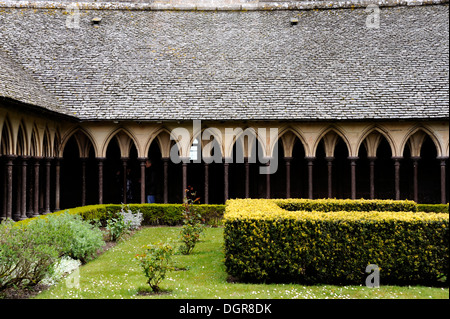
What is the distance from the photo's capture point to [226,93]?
18.5 m

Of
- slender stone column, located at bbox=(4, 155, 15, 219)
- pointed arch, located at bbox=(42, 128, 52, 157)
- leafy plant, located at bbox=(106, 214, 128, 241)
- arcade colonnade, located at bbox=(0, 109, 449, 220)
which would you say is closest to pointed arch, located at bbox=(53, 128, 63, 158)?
arcade colonnade, located at bbox=(0, 109, 449, 220)

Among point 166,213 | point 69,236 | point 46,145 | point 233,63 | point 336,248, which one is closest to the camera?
point 336,248

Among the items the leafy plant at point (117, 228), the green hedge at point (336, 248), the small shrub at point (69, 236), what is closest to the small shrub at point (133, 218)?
the leafy plant at point (117, 228)

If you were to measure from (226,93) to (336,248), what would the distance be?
36.2ft

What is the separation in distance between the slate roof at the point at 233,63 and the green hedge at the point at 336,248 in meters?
9.32

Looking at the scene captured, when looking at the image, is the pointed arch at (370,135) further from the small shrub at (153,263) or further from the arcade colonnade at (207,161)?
the small shrub at (153,263)

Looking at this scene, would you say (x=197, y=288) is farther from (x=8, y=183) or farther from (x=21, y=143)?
(x=21, y=143)

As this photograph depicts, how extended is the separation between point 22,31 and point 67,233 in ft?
43.0

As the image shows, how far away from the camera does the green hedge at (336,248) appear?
8281mm

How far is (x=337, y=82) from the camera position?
18.8 m

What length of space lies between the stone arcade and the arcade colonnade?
5 cm

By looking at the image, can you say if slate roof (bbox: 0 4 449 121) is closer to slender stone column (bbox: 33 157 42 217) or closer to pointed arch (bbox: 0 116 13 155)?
pointed arch (bbox: 0 116 13 155)

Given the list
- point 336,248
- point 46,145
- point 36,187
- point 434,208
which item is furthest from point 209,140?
point 336,248
